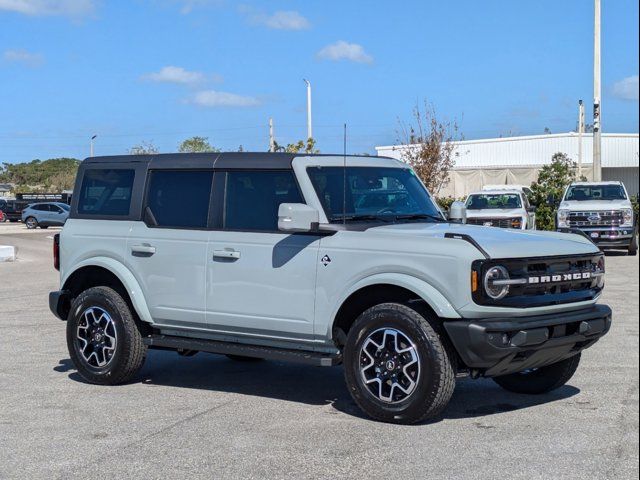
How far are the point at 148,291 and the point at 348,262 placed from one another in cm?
209

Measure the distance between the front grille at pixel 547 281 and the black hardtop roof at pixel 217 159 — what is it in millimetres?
2116

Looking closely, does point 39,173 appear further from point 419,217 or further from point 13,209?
point 419,217

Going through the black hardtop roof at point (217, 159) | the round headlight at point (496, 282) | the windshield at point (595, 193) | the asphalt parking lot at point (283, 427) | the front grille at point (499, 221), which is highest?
the black hardtop roof at point (217, 159)

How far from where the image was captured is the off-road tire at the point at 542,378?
26.4 ft

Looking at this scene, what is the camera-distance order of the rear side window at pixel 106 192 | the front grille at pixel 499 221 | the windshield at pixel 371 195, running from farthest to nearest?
the front grille at pixel 499 221, the rear side window at pixel 106 192, the windshield at pixel 371 195

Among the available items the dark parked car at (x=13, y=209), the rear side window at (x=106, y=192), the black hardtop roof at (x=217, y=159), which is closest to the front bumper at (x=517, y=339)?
the black hardtop roof at (x=217, y=159)

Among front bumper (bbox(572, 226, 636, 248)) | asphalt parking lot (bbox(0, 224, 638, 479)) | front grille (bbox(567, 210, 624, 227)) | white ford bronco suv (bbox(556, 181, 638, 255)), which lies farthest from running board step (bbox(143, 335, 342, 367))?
front grille (bbox(567, 210, 624, 227))

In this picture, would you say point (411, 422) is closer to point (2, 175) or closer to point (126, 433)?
point (126, 433)

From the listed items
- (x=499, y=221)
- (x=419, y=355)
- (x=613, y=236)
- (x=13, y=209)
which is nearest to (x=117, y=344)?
(x=419, y=355)

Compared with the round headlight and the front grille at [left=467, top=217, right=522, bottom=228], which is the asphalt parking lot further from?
the front grille at [left=467, top=217, right=522, bottom=228]

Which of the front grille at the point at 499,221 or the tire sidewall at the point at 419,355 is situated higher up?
the front grille at the point at 499,221

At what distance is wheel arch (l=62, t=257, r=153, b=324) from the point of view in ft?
28.3

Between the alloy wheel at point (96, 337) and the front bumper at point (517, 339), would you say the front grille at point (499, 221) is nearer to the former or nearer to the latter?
the alloy wheel at point (96, 337)

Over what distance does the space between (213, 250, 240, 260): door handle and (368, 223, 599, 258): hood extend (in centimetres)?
120
